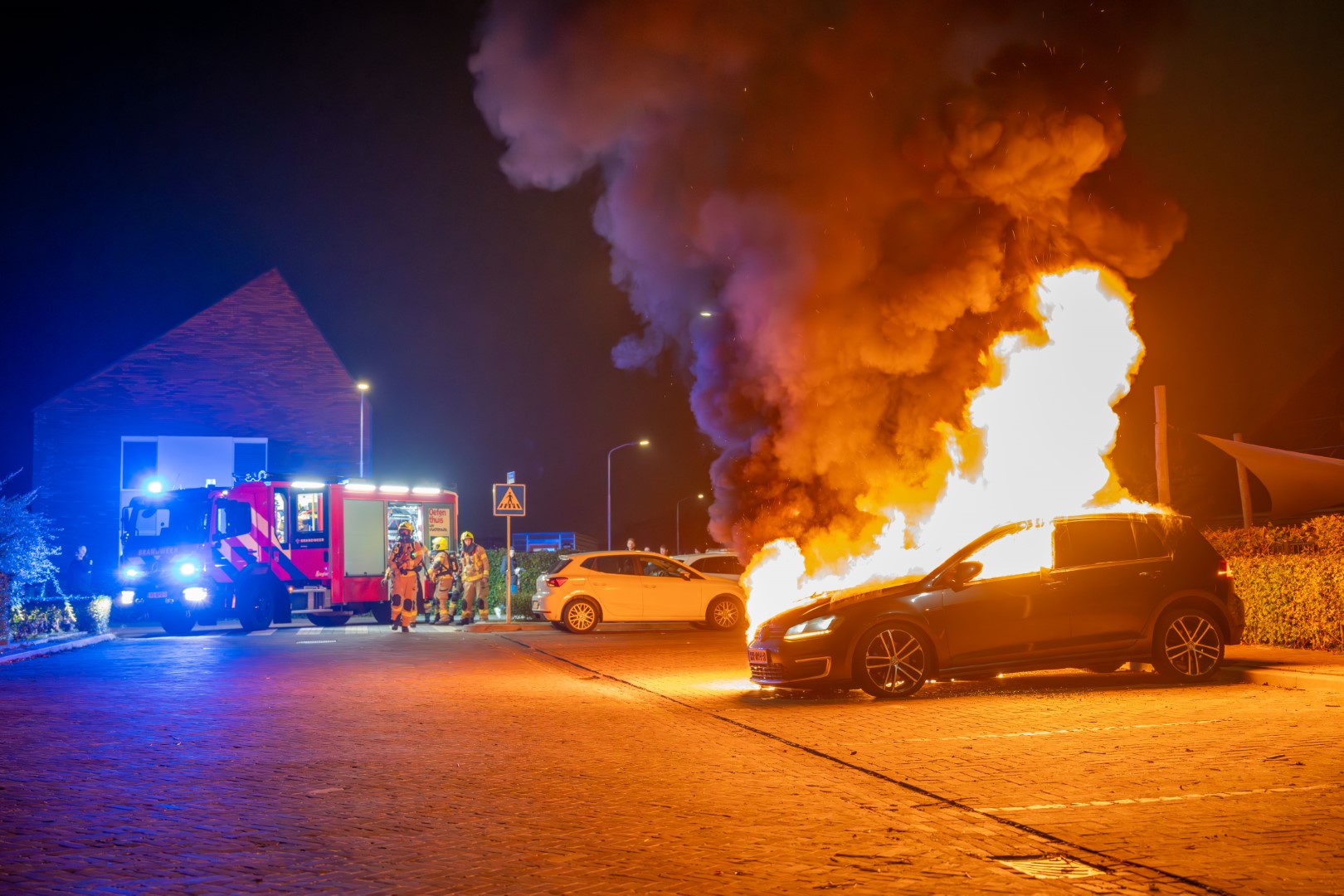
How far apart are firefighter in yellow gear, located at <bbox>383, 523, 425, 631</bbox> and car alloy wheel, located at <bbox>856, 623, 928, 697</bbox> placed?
13820mm

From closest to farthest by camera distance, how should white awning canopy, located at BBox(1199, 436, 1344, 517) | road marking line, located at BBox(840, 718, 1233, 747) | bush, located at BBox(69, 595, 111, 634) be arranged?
road marking line, located at BBox(840, 718, 1233, 747)
bush, located at BBox(69, 595, 111, 634)
white awning canopy, located at BBox(1199, 436, 1344, 517)

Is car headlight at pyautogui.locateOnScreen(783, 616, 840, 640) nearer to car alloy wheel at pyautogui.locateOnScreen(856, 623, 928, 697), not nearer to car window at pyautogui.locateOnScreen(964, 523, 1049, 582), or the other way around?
car alloy wheel at pyautogui.locateOnScreen(856, 623, 928, 697)

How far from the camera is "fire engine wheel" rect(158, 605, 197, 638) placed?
80.5 ft

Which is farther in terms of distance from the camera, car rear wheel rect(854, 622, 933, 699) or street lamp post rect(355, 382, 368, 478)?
street lamp post rect(355, 382, 368, 478)

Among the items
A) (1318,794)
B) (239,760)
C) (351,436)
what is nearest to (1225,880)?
(1318,794)

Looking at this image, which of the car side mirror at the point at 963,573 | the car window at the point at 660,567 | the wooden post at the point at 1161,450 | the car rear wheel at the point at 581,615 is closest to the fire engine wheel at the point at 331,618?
the car rear wheel at the point at 581,615

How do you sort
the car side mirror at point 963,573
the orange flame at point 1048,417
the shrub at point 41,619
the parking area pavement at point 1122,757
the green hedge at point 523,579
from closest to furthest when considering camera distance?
the parking area pavement at point 1122,757 < the car side mirror at point 963,573 < the orange flame at point 1048,417 < the shrub at point 41,619 < the green hedge at point 523,579

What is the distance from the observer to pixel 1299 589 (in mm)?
14922

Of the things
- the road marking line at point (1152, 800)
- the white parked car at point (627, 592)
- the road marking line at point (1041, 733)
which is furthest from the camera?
the white parked car at point (627, 592)

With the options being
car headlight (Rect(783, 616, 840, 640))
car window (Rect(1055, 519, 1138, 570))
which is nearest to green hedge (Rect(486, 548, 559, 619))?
car headlight (Rect(783, 616, 840, 640))

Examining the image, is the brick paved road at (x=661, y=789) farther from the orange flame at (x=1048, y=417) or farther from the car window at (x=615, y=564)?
the car window at (x=615, y=564)

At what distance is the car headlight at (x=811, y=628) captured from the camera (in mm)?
11602

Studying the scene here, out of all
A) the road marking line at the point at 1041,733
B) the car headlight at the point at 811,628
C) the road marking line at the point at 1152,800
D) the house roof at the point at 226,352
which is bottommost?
the road marking line at the point at 1152,800

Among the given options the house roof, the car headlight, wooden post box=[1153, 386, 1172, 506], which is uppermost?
the house roof
